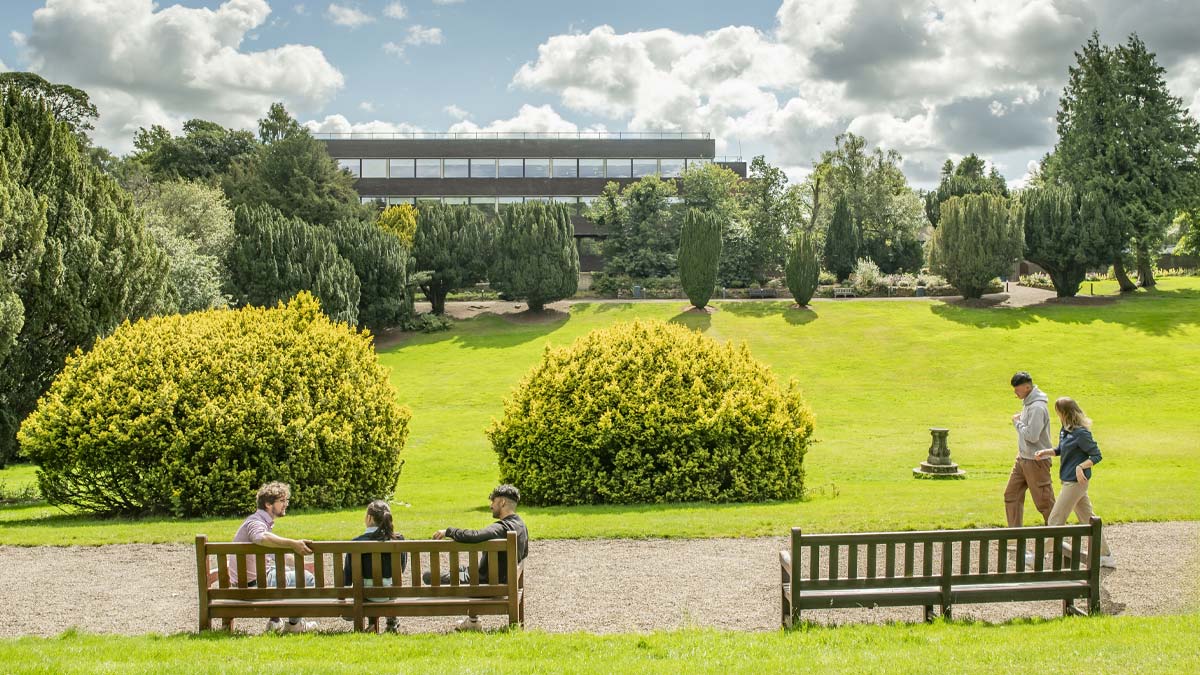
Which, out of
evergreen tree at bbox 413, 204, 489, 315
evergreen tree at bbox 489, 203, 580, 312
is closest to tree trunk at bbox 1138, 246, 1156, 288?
evergreen tree at bbox 489, 203, 580, 312

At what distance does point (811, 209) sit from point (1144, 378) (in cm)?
3387

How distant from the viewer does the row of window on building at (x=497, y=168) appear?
71000mm

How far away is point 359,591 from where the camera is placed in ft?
23.4

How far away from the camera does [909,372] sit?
35000mm

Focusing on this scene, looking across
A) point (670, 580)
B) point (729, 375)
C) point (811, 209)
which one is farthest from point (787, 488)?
point (811, 209)

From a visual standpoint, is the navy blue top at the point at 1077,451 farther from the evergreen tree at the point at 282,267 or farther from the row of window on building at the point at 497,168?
the row of window on building at the point at 497,168

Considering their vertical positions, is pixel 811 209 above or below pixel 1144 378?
above

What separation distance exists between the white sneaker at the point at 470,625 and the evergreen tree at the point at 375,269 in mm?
36323

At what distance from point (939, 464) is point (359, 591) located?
582 inches

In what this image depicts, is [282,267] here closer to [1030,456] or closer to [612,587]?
[612,587]

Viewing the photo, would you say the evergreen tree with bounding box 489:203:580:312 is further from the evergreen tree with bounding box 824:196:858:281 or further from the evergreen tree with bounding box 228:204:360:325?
the evergreen tree with bounding box 824:196:858:281

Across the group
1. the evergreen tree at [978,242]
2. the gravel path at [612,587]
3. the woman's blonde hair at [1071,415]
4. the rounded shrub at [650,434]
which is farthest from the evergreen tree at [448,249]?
the woman's blonde hair at [1071,415]

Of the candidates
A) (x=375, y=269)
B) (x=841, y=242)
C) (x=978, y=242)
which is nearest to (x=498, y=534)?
(x=375, y=269)

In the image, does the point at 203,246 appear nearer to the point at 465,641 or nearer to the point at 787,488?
the point at 787,488
